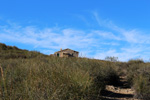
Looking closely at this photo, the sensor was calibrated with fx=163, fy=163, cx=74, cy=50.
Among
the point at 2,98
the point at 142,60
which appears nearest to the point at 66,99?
the point at 2,98

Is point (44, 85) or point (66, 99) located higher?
point (44, 85)

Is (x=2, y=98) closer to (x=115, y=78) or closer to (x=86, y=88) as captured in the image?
(x=86, y=88)

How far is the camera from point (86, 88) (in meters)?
4.82

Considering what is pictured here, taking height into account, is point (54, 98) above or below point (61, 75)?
below

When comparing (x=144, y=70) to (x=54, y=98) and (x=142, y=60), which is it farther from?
(x=54, y=98)

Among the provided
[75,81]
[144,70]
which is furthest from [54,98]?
[144,70]

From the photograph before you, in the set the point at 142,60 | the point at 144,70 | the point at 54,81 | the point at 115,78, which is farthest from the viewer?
the point at 142,60

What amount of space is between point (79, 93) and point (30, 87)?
1446 millimetres

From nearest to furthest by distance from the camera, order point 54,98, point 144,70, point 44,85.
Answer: point 54,98 < point 44,85 < point 144,70

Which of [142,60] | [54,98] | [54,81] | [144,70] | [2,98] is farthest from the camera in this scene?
[142,60]

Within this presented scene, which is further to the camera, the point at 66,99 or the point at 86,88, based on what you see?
the point at 86,88

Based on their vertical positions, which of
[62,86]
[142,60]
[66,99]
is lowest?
[66,99]

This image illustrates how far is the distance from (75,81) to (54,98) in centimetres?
129

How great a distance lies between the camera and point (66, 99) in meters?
4.09
